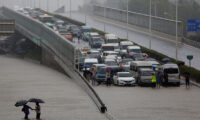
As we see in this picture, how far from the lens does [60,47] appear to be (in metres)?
73.9

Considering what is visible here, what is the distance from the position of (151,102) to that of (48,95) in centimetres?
972

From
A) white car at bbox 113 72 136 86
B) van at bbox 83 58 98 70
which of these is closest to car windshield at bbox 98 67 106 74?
white car at bbox 113 72 136 86

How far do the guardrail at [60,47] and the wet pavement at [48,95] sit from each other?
487mm

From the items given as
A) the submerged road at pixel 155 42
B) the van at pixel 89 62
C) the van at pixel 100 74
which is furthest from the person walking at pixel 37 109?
the submerged road at pixel 155 42

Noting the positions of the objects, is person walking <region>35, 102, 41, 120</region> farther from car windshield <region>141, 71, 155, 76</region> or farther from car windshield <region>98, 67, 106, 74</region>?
car windshield <region>98, 67, 106, 74</region>

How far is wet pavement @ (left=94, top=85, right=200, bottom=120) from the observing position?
125 ft

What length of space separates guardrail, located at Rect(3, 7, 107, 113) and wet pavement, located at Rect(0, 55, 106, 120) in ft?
1.60

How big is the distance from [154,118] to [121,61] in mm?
26062

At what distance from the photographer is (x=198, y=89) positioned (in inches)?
1941

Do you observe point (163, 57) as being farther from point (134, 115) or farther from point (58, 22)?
point (58, 22)

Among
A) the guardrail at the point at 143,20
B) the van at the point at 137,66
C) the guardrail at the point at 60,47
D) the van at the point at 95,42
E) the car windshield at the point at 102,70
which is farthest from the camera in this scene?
the guardrail at the point at 143,20

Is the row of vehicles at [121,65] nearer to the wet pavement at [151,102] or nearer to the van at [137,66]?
the van at [137,66]

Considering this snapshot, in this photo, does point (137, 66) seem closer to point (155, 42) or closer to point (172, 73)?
point (172, 73)

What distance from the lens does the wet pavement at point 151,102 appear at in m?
38.2
